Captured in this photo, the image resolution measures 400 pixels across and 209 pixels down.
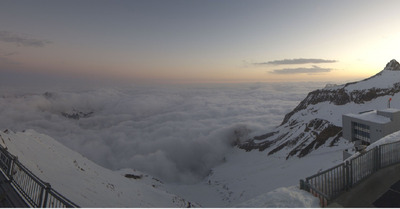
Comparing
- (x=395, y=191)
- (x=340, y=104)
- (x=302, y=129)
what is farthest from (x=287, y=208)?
(x=340, y=104)

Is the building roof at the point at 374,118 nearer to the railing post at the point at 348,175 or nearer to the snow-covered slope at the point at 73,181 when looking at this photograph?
the railing post at the point at 348,175

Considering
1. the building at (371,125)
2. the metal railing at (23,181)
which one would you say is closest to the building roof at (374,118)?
the building at (371,125)

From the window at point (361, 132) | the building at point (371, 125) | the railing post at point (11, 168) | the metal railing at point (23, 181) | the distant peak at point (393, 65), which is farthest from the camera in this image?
the distant peak at point (393, 65)

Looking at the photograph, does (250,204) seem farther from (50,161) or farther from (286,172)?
(286,172)

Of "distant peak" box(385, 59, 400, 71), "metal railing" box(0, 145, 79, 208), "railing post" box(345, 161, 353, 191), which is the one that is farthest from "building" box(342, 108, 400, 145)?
"distant peak" box(385, 59, 400, 71)

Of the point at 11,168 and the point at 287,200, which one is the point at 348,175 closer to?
the point at 287,200

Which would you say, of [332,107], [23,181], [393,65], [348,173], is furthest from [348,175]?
[393,65]

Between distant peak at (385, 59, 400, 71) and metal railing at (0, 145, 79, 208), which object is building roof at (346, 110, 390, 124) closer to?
metal railing at (0, 145, 79, 208)

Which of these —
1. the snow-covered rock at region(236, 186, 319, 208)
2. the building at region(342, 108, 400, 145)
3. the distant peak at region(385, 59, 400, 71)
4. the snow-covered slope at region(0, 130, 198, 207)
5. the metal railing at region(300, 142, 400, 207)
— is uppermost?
the distant peak at region(385, 59, 400, 71)
